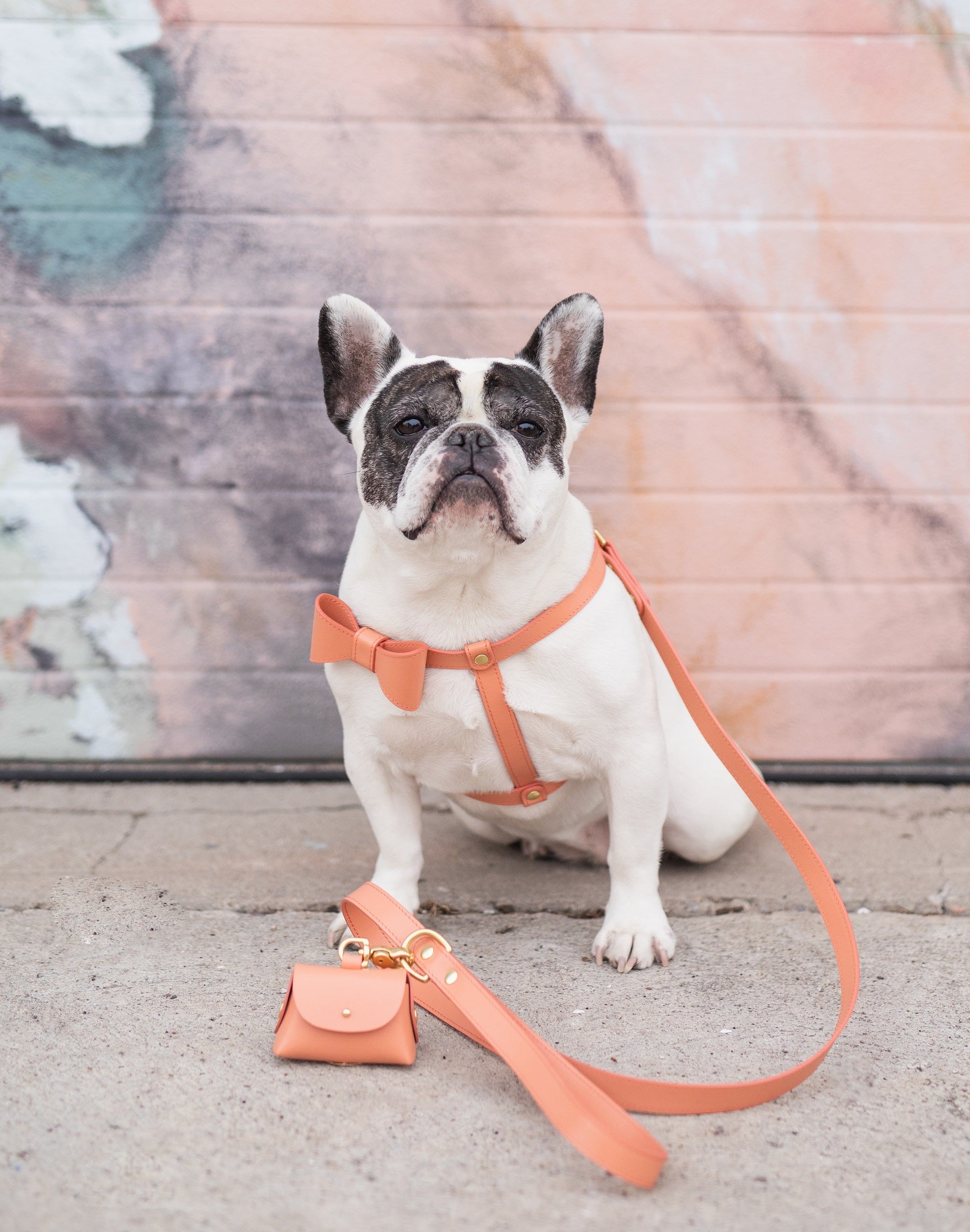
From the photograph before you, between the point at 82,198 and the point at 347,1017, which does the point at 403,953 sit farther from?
the point at 82,198

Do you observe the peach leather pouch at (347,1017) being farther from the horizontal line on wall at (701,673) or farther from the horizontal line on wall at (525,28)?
the horizontal line on wall at (525,28)

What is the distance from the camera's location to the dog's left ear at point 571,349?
2.29 metres

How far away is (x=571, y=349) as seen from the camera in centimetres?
235

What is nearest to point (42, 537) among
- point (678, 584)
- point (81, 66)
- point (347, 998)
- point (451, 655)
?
point (81, 66)

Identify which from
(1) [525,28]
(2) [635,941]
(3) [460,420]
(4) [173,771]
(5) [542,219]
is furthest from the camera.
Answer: (4) [173,771]

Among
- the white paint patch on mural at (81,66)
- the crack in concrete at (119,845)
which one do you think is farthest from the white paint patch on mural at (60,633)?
the white paint patch on mural at (81,66)

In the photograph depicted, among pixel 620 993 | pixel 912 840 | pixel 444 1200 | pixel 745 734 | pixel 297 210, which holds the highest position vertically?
pixel 297 210

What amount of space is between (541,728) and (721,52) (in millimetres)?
2230

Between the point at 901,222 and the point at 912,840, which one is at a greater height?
the point at 901,222

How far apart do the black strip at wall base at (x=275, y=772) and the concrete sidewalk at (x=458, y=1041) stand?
335 mm

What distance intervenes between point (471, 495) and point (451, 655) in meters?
0.38

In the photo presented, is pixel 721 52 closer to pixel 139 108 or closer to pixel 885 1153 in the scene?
pixel 139 108

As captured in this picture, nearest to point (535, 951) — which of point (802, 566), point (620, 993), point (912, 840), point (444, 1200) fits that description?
point (620, 993)

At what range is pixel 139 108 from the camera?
3.21 meters
